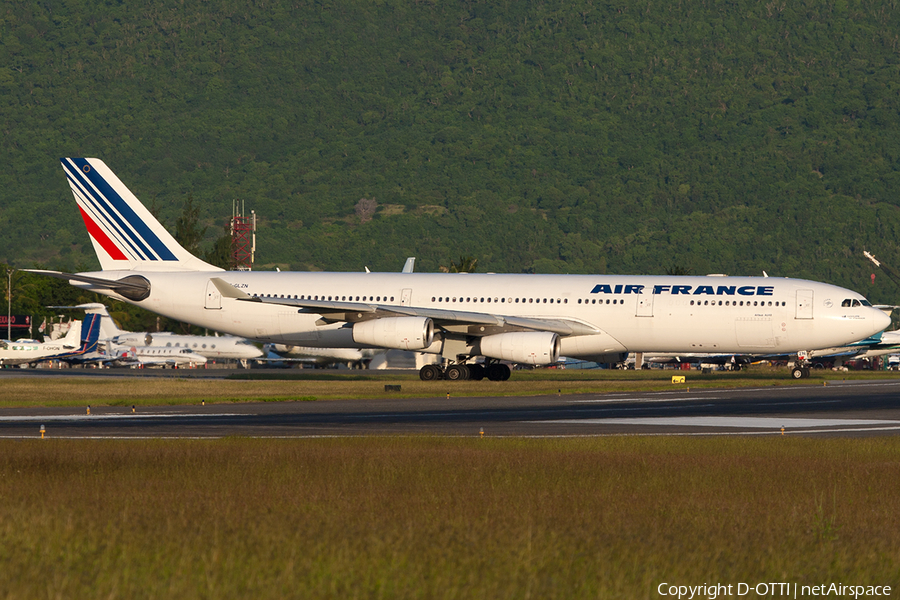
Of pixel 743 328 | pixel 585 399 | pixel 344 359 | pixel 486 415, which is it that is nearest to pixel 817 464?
pixel 486 415

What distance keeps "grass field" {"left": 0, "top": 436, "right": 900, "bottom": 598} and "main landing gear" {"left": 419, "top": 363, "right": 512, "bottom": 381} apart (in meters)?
29.7

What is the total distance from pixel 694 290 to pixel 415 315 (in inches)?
439

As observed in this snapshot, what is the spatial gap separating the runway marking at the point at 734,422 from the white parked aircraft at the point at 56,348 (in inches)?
2842

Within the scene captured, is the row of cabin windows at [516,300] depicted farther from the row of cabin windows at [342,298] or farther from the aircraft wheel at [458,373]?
the aircraft wheel at [458,373]

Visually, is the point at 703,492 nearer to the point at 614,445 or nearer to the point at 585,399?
the point at 614,445

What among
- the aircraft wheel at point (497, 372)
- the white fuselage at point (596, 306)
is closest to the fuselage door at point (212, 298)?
the white fuselage at point (596, 306)

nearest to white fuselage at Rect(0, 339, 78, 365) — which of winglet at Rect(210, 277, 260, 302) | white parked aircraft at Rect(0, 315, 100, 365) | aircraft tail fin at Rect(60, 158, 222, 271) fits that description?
white parked aircraft at Rect(0, 315, 100, 365)

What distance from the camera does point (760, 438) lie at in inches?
927

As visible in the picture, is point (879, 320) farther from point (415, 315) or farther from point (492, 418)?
point (492, 418)

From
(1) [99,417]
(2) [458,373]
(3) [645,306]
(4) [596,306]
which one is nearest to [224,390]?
(2) [458,373]

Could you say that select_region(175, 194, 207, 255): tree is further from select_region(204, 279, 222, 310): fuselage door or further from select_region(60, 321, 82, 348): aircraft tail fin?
select_region(204, 279, 222, 310): fuselage door

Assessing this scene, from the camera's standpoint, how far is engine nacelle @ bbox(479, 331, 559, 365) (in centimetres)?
4544

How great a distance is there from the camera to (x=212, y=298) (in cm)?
5216

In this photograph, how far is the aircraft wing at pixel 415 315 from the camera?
4706 cm
